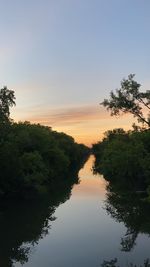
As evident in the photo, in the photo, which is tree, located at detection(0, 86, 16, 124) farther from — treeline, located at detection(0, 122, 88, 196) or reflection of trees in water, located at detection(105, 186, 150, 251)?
reflection of trees in water, located at detection(105, 186, 150, 251)

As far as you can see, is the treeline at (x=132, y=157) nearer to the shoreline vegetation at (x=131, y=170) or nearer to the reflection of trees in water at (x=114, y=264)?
the shoreline vegetation at (x=131, y=170)

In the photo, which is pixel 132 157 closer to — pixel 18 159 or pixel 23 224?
pixel 18 159

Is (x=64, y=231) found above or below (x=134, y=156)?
below

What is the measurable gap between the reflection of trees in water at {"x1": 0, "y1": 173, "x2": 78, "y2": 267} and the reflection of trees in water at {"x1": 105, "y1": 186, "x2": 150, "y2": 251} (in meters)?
6.64

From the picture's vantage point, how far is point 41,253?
33.1 metres

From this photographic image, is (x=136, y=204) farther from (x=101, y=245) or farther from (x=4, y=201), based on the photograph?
(x=101, y=245)

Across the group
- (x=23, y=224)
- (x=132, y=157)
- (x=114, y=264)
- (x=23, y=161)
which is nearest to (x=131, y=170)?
(x=132, y=157)

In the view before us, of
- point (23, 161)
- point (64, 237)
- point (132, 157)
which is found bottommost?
point (64, 237)

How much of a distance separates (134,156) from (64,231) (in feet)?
81.0

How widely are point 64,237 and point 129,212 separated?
14789 mm

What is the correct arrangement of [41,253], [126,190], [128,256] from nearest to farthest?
[128,256], [41,253], [126,190]

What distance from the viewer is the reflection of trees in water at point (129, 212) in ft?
124

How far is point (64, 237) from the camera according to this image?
38312 mm

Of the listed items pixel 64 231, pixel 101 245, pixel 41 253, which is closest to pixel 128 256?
pixel 101 245
